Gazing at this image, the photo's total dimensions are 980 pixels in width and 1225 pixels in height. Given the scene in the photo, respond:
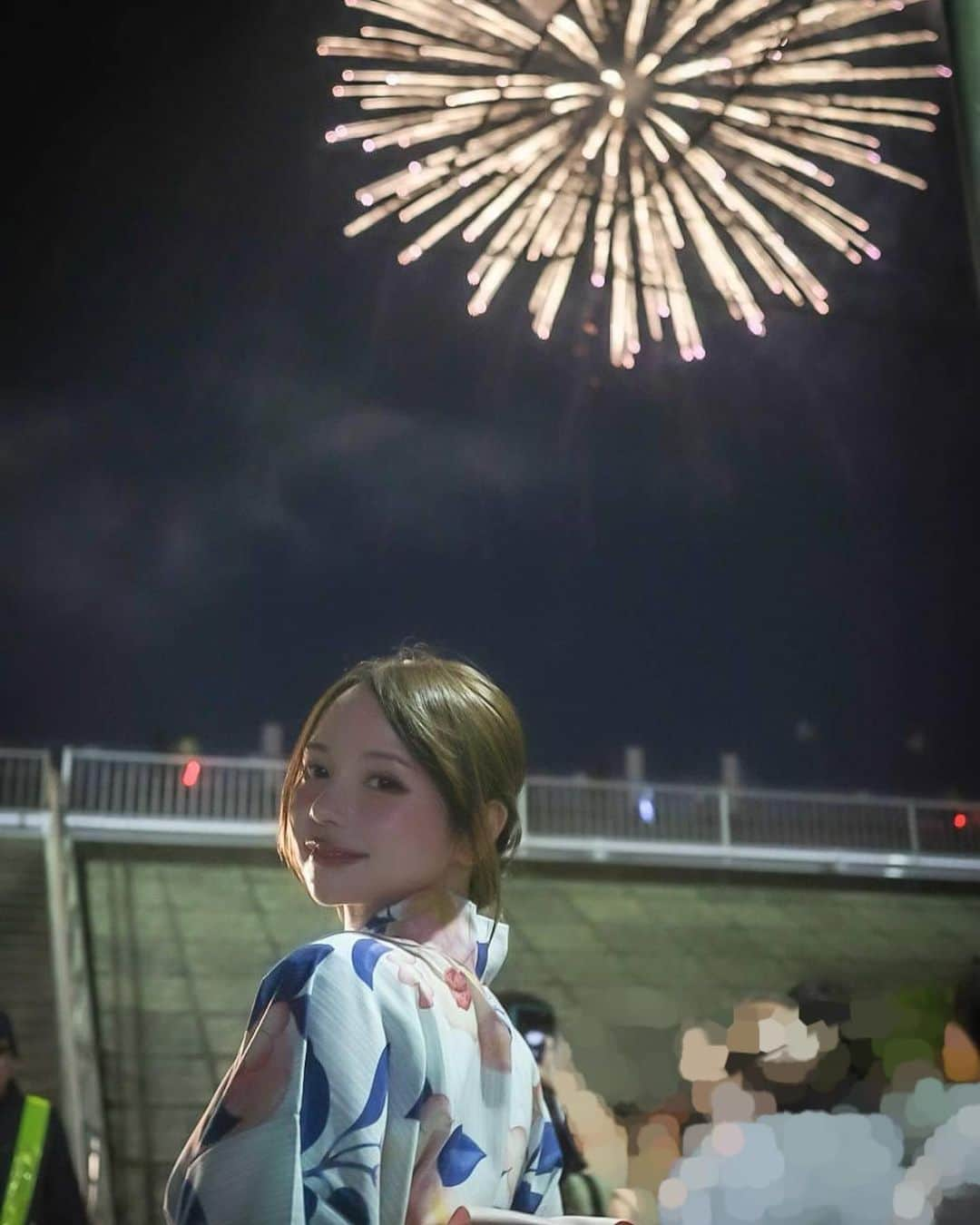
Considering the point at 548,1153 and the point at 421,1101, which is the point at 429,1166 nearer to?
the point at 421,1101

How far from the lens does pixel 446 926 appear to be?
760 mm

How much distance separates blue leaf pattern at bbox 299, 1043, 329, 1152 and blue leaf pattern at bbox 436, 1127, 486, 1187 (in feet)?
0.29

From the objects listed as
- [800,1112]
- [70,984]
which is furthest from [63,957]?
[800,1112]

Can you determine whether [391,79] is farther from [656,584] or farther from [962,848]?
[962,848]

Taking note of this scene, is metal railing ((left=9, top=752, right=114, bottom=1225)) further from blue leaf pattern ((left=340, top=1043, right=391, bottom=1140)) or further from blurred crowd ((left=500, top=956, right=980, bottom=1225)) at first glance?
blue leaf pattern ((left=340, top=1043, right=391, bottom=1140))

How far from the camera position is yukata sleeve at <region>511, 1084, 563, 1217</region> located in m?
0.77

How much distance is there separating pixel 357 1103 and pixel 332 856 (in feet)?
0.60

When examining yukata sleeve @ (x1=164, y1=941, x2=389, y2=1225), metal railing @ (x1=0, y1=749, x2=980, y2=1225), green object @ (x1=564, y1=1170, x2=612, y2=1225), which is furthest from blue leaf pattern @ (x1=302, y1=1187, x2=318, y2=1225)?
metal railing @ (x1=0, y1=749, x2=980, y2=1225)

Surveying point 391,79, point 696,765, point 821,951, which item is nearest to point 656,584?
point 696,765

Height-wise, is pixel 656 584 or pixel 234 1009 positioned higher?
pixel 656 584

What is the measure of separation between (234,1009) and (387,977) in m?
2.37

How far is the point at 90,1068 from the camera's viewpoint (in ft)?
8.72

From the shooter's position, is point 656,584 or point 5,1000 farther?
point 656,584

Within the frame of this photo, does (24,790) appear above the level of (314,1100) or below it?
above
